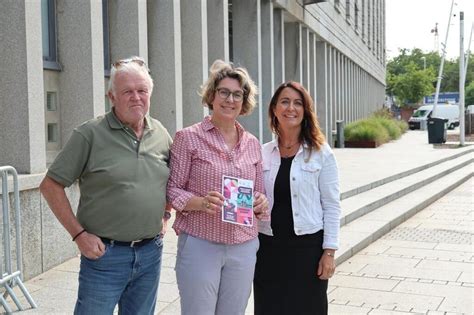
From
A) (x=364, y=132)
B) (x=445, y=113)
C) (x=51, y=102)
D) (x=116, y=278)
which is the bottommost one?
(x=116, y=278)

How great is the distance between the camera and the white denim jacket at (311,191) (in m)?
3.55

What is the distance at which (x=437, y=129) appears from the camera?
28969 millimetres

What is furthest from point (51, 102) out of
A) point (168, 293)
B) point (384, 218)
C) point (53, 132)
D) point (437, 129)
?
point (437, 129)

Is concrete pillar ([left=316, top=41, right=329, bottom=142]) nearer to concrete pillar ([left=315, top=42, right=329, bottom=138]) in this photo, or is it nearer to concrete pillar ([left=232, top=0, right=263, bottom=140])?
concrete pillar ([left=315, top=42, right=329, bottom=138])

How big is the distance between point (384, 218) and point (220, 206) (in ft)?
23.9

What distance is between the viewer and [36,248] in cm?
601

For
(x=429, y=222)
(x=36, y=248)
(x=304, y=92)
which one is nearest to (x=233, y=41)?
(x=429, y=222)

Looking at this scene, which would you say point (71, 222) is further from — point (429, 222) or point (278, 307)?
point (429, 222)

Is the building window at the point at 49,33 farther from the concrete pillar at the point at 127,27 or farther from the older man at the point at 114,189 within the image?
the older man at the point at 114,189

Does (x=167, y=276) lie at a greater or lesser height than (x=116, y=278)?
lesser

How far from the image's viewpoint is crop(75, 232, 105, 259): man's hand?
289 centimetres

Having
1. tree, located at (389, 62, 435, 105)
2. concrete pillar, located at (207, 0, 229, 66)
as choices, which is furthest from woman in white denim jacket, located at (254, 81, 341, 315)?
tree, located at (389, 62, 435, 105)

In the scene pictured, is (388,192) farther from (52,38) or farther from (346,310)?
(52,38)

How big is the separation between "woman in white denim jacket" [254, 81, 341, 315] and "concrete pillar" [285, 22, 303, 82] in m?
17.2
